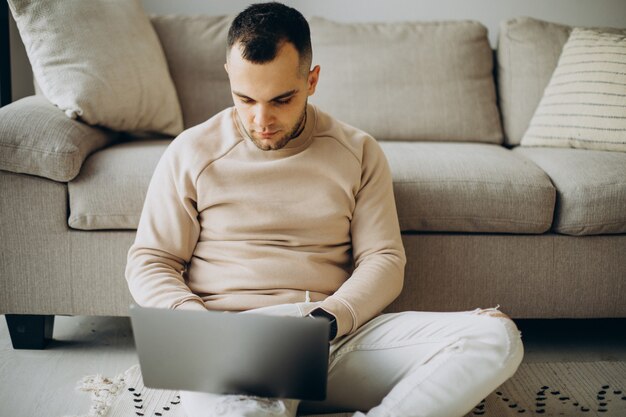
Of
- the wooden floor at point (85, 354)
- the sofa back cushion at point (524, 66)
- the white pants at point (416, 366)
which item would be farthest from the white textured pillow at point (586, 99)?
the white pants at point (416, 366)

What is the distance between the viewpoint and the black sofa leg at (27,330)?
1.67m

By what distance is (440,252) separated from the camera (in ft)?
5.53

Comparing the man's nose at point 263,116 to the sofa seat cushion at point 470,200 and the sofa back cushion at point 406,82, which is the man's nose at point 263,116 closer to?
the sofa seat cushion at point 470,200

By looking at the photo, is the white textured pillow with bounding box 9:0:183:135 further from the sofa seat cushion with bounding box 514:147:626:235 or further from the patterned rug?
the sofa seat cushion with bounding box 514:147:626:235

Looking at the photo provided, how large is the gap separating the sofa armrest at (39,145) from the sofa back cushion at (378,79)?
2.00 ft

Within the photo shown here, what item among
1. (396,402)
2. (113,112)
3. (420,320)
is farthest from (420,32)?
(396,402)

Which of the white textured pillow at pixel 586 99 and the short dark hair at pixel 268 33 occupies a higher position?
the short dark hair at pixel 268 33

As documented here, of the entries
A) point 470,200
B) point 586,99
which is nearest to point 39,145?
point 470,200

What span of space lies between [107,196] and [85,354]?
1.43 feet

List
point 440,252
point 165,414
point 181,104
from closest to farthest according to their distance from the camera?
point 165,414, point 440,252, point 181,104

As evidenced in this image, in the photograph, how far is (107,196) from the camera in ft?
5.21

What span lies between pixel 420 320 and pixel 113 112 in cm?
104

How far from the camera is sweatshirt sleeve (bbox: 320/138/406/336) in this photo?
1.24 meters

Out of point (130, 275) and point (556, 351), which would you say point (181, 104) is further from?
point (556, 351)
